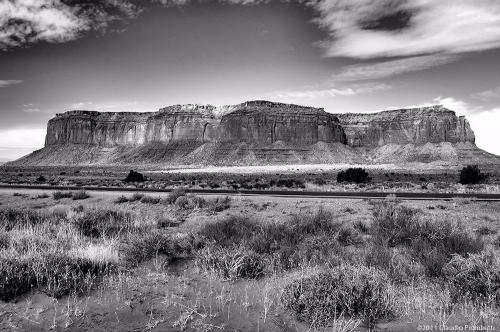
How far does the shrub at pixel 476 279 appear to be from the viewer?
19.4 feet

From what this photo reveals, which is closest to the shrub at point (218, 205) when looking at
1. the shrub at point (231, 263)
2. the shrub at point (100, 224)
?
the shrub at point (100, 224)

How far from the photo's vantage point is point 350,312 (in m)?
5.43

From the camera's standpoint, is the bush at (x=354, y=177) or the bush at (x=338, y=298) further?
the bush at (x=354, y=177)

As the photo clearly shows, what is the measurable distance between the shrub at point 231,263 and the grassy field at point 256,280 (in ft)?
0.08

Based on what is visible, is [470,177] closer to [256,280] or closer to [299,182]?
[299,182]

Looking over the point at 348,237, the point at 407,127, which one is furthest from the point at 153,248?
the point at 407,127

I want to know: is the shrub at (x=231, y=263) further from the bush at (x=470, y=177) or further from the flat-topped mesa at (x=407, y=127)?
the flat-topped mesa at (x=407, y=127)

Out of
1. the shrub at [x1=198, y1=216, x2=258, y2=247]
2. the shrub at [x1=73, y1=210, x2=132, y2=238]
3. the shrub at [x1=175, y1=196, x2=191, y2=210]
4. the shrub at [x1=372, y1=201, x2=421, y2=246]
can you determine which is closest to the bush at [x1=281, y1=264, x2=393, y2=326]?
the shrub at [x1=198, y1=216, x2=258, y2=247]

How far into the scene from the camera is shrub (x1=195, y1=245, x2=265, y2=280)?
23.5ft

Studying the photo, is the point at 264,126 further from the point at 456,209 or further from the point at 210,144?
the point at 456,209

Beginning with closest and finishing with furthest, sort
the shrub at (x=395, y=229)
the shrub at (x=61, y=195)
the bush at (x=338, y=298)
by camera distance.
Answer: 1. the bush at (x=338, y=298)
2. the shrub at (x=395, y=229)
3. the shrub at (x=61, y=195)

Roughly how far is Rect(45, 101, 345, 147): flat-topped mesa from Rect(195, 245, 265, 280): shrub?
5285 inches

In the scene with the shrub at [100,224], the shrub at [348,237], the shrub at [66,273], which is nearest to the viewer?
the shrub at [66,273]

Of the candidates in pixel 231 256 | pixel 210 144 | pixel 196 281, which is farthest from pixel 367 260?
pixel 210 144
